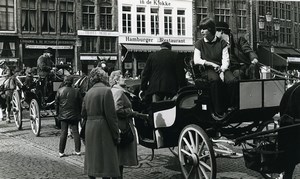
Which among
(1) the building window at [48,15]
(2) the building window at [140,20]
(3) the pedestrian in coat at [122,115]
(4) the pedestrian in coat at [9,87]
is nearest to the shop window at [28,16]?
(1) the building window at [48,15]

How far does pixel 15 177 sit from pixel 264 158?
4111mm

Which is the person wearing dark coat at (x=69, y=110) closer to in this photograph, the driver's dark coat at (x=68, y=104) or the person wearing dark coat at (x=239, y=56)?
the driver's dark coat at (x=68, y=104)

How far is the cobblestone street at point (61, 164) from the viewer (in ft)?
22.7

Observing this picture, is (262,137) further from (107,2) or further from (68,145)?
(107,2)

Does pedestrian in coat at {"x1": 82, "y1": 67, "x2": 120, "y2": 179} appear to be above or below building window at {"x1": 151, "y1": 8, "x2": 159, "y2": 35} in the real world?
below

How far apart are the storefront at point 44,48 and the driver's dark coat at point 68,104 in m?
21.4

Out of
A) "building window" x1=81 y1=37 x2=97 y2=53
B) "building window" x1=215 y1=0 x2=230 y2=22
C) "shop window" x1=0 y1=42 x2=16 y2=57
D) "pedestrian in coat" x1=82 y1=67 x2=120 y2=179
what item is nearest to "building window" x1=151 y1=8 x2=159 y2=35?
"building window" x1=81 y1=37 x2=97 y2=53

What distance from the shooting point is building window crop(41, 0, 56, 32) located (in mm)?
32562

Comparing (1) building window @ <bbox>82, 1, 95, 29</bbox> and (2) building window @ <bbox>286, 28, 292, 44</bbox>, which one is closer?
(1) building window @ <bbox>82, 1, 95, 29</bbox>

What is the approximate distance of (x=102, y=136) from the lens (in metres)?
5.25

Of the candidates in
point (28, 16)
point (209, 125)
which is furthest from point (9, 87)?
point (28, 16)

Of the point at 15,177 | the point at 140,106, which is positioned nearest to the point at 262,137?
the point at 140,106

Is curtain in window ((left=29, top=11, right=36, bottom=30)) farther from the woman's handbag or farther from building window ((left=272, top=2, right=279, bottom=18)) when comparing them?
the woman's handbag

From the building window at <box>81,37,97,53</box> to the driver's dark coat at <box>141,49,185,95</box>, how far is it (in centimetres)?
2733
